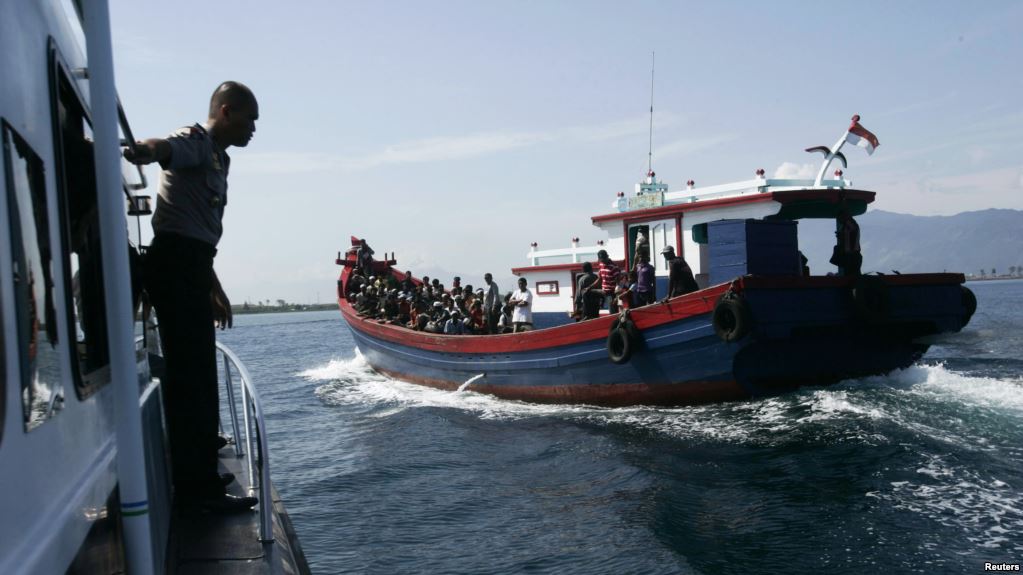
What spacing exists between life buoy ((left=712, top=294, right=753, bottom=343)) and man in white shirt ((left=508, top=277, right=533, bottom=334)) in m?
5.37

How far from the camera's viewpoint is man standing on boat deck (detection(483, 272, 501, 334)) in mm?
15914

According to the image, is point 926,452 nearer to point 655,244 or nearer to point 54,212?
point 655,244

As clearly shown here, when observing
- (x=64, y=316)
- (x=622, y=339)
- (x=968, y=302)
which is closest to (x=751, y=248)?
(x=622, y=339)

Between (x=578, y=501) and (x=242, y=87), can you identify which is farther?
(x=578, y=501)

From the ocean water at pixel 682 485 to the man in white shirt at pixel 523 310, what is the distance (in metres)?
2.12

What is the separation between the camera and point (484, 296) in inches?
680

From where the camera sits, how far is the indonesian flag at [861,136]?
11.9 metres

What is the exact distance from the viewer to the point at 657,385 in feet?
37.1

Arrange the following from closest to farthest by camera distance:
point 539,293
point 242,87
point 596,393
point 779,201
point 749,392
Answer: point 242,87 < point 749,392 < point 779,201 < point 596,393 < point 539,293

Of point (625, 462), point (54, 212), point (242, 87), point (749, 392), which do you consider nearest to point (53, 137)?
point (54, 212)

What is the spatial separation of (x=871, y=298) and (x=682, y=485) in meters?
Result: 4.50

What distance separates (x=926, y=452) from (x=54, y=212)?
28.1ft

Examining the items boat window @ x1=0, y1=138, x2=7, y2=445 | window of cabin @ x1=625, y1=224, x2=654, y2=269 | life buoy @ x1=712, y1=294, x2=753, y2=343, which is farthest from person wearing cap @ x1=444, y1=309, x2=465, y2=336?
boat window @ x1=0, y1=138, x2=7, y2=445

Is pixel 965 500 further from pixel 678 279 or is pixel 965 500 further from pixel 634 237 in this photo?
pixel 634 237
